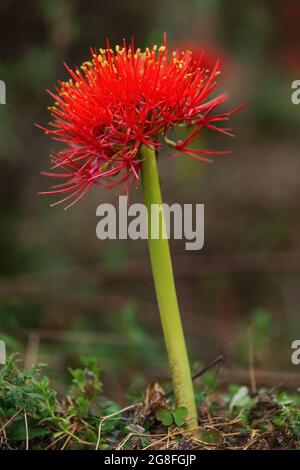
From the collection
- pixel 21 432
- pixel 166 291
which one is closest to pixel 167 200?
pixel 166 291

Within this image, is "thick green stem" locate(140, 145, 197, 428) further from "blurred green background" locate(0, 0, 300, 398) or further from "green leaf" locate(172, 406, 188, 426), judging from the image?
"blurred green background" locate(0, 0, 300, 398)

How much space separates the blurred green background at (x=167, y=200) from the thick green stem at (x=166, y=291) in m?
0.78

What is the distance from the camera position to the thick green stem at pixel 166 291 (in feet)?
6.86

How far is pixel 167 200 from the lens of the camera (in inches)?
218

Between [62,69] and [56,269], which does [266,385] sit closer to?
[56,269]

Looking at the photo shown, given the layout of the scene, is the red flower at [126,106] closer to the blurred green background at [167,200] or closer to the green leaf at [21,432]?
the green leaf at [21,432]

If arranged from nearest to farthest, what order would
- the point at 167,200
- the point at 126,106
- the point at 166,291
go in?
the point at 126,106
the point at 166,291
the point at 167,200

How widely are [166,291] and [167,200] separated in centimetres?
344

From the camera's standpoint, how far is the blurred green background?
3.92 meters

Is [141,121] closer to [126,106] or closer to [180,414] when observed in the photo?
[126,106]

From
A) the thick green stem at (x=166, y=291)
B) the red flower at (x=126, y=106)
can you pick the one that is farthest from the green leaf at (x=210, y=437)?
the red flower at (x=126, y=106)
